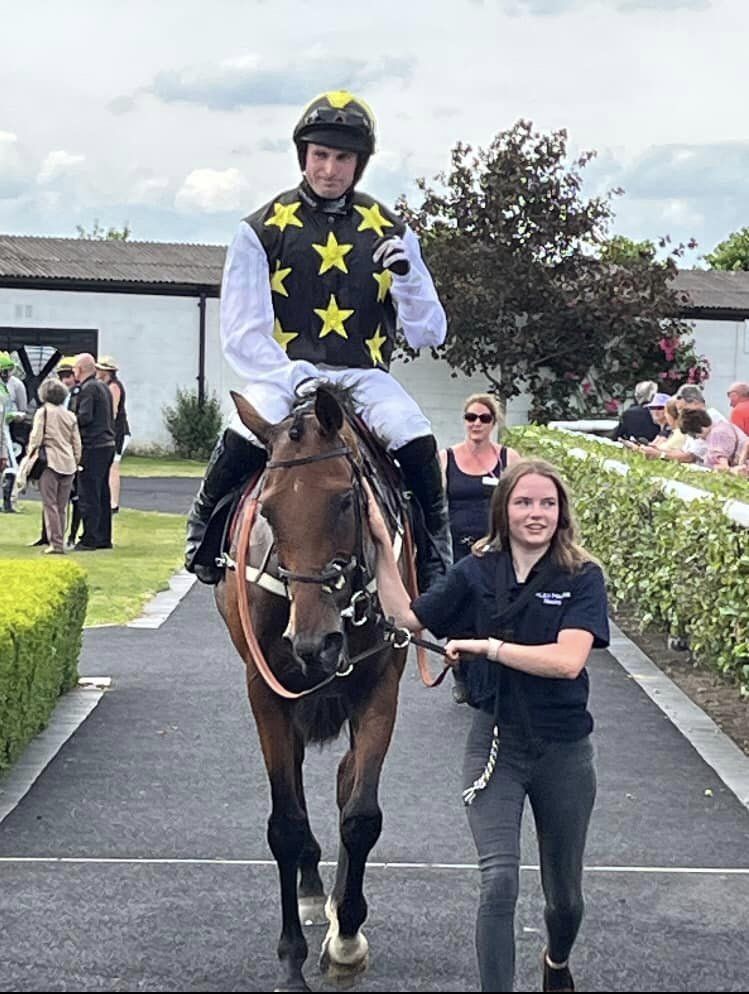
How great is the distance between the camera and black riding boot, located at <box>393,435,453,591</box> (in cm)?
584

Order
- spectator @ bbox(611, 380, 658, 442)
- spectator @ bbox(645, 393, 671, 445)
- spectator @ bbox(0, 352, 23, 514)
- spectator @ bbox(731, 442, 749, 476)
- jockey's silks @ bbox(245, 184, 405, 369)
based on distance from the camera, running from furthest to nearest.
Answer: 1. spectator @ bbox(0, 352, 23, 514)
2. spectator @ bbox(611, 380, 658, 442)
3. spectator @ bbox(645, 393, 671, 445)
4. spectator @ bbox(731, 442, 749, 476)
5. jockey's silks @ bbox(245, 184, 405, 369)

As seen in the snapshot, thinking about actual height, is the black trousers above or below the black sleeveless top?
below

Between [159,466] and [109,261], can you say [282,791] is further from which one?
[109,261]

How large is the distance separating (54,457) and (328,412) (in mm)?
11565

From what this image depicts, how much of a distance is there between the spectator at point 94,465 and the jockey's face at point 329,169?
37.5ft

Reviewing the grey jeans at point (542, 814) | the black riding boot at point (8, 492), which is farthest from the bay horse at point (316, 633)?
the black riding boot at point (8, 492)

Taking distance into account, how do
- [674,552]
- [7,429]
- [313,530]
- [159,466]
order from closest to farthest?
[313,530] < [674,552] < [7,429] < [159,466]

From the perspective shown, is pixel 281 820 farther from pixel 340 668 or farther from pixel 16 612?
pixel 16 612

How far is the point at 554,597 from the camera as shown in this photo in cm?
450

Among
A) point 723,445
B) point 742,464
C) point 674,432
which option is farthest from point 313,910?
point 674,432

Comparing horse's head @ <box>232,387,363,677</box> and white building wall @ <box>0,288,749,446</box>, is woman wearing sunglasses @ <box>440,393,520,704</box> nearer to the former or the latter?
horse's head @ <box>232,387,363,677</box>

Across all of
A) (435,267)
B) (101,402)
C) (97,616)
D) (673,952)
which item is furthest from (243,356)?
(435,267)

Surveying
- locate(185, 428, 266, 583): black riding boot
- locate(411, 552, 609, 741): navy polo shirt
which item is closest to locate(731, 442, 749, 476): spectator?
locate(185, 428, 266, 583): black riding boot

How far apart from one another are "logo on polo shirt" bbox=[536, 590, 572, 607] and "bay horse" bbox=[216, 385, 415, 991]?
1.94 ft
